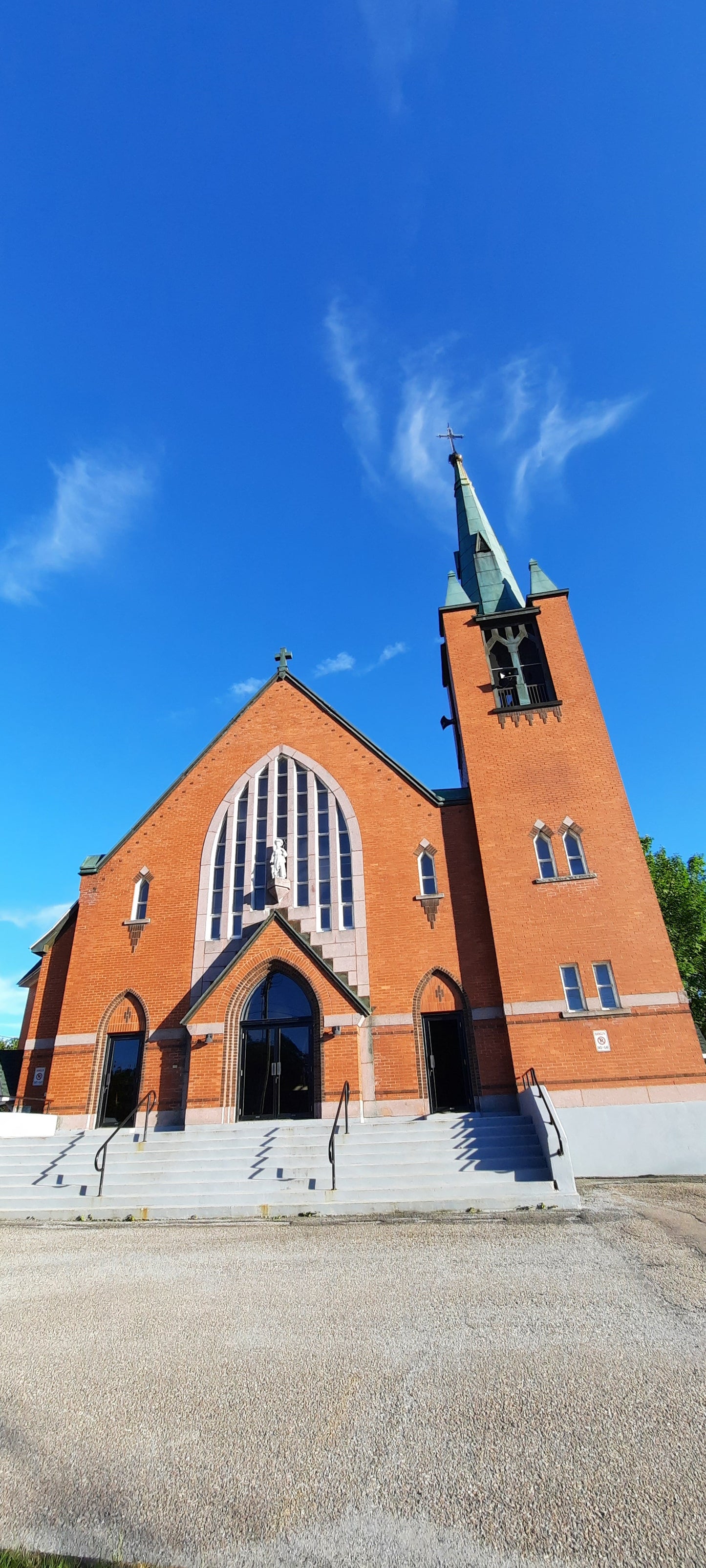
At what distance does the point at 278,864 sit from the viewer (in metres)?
18.5

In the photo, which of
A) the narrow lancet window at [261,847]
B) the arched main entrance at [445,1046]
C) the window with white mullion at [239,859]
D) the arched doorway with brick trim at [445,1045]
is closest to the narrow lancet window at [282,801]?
the narrow lancet window at [261,847]

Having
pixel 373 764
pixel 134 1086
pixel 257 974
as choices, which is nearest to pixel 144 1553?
pixel 257 974

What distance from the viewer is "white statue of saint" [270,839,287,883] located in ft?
60.6

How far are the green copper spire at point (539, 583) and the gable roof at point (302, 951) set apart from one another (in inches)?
491

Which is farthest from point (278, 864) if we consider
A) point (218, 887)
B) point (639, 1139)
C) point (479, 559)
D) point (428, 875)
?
point (479, 559)

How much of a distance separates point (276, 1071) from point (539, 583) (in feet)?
52.5

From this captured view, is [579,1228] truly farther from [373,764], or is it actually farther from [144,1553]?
[373,764]

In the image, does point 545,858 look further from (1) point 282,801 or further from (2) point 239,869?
(2) point 239,869

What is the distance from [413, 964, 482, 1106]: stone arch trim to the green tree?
53.7 feet

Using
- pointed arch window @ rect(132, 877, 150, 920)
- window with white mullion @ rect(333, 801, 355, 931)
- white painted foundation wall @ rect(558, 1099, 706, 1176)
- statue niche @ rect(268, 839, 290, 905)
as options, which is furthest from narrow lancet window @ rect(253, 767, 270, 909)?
white painted foundation wall @ rect(558, 1099, 706, 1176)

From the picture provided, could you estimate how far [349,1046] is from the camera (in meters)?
16.1

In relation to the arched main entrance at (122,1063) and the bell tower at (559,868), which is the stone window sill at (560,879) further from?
the arched main entrance at (122,1063)

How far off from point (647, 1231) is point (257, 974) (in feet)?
34.3

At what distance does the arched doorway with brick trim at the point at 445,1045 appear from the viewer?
16516 millimetres
